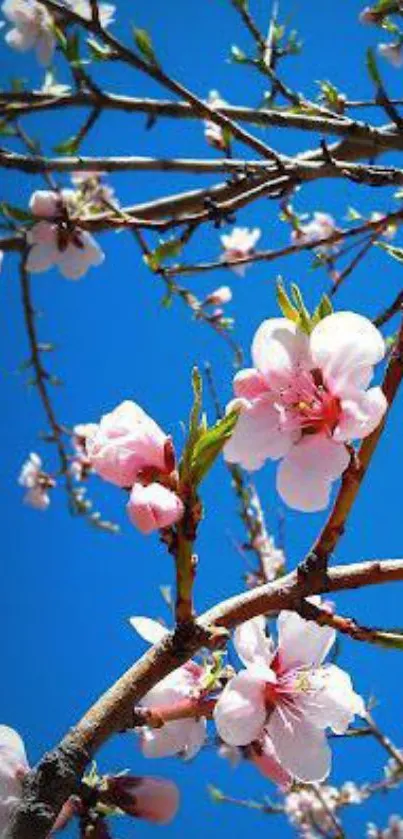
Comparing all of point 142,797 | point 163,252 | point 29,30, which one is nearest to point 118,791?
point 142,797

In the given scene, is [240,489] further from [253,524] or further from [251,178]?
[251,178]

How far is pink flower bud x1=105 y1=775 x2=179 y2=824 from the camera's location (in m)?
1.06

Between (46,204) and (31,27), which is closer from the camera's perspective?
(46,204)

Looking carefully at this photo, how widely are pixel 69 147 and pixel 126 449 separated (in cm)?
159

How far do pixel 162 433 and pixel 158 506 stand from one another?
137 millimetres

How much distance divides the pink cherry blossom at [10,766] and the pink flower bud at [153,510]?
38cm

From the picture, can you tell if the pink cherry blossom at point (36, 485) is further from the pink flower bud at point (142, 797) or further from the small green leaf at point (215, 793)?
the pink flower bud at point (142, 797)

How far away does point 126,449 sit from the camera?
3.14 ft

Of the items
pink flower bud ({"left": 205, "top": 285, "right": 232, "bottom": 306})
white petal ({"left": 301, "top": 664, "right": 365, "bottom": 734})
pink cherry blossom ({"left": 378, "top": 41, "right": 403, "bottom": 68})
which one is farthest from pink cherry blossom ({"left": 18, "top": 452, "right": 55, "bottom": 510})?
white petal ({"left": 301, "top": 664, "right": 365, "bottom": 734})

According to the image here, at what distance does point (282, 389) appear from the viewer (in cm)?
108

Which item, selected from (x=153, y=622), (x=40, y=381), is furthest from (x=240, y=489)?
(x=153, y=622)

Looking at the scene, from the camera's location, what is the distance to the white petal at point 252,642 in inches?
45.3

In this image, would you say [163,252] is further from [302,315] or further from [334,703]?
[334,703]

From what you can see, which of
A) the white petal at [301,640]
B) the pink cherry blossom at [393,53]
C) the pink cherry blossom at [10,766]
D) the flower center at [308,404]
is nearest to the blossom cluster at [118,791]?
the pink cherry blossom at [10,766]
